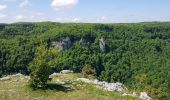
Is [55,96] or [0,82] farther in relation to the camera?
[0,82]

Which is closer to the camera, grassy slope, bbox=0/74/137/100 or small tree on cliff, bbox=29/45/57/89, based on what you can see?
grassy slope, bbox=0/74/137/100

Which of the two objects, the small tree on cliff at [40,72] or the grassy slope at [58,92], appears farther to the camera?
the small tree on cliff at [40,72]

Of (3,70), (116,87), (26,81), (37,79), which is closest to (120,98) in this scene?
(116,87)

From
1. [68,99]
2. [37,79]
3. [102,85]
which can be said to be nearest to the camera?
[68,99]

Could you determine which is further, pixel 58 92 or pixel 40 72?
pixel 40 72

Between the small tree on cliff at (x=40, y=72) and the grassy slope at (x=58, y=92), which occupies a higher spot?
the small tree on cliff at (x=40, y=72)

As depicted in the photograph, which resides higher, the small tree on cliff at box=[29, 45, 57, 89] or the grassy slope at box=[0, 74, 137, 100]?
the small tree on cliff at box=[29, 45, 57, 89]

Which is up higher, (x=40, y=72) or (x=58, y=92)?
(x=40, y=72)

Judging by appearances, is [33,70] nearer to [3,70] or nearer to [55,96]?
[55,96]
